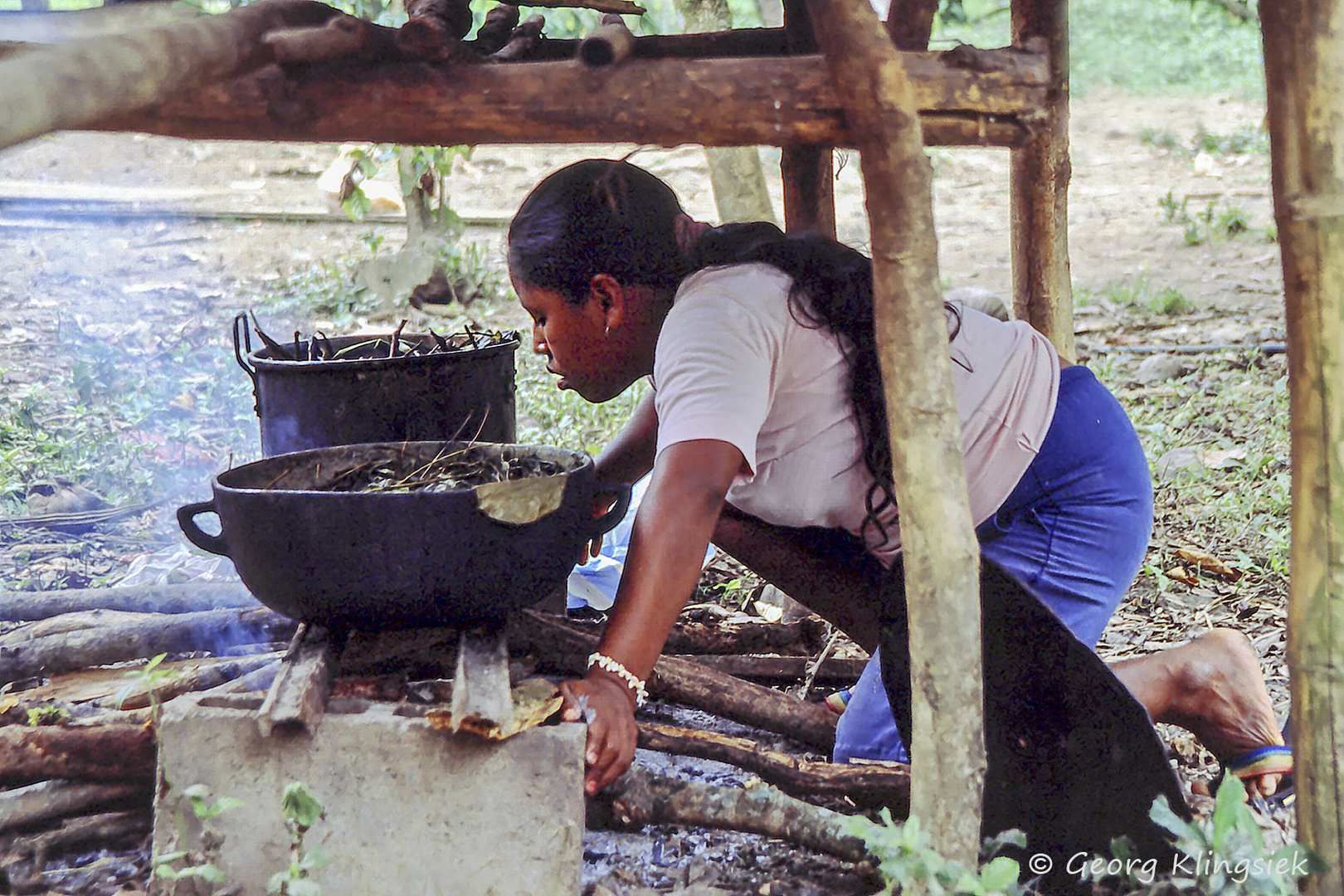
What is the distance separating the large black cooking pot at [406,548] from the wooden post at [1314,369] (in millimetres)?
1231

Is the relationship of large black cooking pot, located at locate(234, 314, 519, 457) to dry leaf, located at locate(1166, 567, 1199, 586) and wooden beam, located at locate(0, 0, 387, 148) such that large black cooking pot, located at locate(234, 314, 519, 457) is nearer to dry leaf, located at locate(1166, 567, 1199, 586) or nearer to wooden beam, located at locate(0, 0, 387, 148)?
wooden beam, located at locate(0, 0, 387, 148)

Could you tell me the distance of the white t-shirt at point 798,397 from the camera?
2.07 metres

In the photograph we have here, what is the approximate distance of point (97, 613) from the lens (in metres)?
2.88

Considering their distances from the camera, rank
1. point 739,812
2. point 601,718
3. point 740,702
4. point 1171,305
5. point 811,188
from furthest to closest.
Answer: point 1171,305 < point 811,188 < point 740,702 < point 739,812 < point 601,718

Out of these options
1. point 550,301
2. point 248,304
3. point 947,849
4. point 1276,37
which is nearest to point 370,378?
point 550,301

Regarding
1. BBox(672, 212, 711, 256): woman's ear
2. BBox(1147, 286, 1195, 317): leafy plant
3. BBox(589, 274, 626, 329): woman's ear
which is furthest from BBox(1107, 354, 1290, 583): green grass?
BBox(589, 274, 626, 329): woman's ear

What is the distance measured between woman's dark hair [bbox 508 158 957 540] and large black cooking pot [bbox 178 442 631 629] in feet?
1.52

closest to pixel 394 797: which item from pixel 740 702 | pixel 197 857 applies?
pixel 197 857

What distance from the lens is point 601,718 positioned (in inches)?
75.5

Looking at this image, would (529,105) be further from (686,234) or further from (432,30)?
(686,234)

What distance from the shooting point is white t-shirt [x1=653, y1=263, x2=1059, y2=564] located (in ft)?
6.81

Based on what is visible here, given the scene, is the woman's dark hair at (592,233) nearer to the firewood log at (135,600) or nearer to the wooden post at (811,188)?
the wooden post at (811,188)

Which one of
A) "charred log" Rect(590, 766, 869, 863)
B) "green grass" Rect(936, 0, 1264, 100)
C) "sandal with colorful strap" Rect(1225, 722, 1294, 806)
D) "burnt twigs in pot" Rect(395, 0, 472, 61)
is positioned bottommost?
"sandal with colorful strap" Rect(1225, 722, 1294, 806)

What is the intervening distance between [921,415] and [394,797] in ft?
3.48
